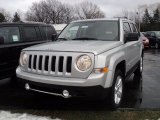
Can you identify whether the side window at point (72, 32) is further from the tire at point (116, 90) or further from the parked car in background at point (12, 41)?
the parked car in background at point (12, 41)

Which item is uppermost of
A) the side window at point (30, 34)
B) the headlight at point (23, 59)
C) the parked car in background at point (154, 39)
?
the side window at point (30, 34)

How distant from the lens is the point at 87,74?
173 inches

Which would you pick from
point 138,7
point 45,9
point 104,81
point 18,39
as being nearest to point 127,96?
point 104,81

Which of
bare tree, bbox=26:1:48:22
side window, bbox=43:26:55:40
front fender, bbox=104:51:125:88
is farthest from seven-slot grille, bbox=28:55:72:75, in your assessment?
bare tree, bbox=26:1:48:22

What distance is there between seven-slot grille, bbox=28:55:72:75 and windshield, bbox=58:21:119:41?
1.35m

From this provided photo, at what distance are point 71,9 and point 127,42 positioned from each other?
74.9 meters

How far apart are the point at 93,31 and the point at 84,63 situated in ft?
5.51

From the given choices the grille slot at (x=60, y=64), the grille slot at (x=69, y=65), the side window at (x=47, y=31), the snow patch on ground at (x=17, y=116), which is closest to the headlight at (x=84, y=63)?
the grille slot at (x=69, y=65)

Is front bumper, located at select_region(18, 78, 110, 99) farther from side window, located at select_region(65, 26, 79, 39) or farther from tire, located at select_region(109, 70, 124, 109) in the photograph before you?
side window, located at select_region(65, 26, 79, 39)

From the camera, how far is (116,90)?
5.18 m

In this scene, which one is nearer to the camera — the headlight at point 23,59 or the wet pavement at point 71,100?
the headlight at point 23,59

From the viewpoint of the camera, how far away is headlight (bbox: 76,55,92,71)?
174 inches

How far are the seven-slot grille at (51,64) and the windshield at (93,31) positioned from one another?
1.35 meters

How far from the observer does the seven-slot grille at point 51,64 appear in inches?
176
